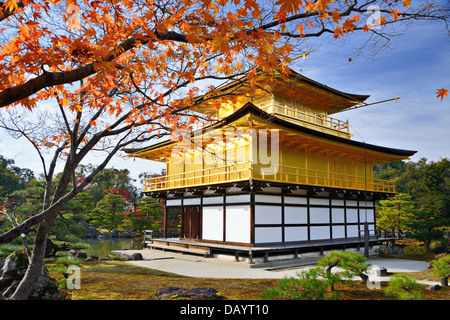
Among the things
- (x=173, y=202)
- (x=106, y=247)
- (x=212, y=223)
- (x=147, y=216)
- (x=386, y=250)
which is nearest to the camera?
(x=212, y=223)

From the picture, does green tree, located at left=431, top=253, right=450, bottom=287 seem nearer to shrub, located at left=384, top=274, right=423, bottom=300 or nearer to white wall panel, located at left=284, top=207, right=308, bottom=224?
shrub, located at left=384, top=274, right=423, bottom=300

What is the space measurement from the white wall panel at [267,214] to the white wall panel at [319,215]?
257 cm

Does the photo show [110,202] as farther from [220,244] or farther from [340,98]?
[340,98]

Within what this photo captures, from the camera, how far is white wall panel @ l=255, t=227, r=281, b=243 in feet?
44.5

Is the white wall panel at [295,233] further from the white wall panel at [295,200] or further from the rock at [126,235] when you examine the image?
the rock at [126,235]

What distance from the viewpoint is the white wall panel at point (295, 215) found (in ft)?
48.8

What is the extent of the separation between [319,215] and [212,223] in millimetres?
5966

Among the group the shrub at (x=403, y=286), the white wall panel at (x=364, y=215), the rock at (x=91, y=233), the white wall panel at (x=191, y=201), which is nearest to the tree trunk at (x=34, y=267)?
the shrub at (x=403, y=286)

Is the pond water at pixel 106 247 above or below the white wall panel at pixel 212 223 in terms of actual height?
below

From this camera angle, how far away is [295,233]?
49.5 feet

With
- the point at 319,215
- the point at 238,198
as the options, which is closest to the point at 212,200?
the point at 238,198

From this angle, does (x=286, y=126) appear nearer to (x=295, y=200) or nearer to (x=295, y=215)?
(x=295, y=200)

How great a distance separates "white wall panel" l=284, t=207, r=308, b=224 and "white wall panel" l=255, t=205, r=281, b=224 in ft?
1.86

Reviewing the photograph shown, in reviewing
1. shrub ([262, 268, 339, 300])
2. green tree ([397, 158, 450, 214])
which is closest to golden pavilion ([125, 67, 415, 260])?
shrub ([262, 268, 339, 300])
